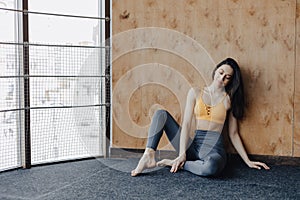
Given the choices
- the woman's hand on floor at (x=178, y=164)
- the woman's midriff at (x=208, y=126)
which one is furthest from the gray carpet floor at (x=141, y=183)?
the woman's midriff at (x=208, y=126)

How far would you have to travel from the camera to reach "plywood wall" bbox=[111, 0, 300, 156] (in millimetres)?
3059

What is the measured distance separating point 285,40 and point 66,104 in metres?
1.91

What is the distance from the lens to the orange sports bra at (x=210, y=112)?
2990 millimetres

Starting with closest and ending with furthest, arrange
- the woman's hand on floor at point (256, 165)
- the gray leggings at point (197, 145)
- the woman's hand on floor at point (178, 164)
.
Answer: the gray leggings at point (197, 145)
the woman's hand on floor at point (178, 164)
the woman's hand on floor at point (256, 165)

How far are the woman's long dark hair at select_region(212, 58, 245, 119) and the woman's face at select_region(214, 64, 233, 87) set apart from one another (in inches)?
1.1

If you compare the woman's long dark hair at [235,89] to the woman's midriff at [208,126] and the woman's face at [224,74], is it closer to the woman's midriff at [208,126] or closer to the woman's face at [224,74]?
the woman's face at [224,74]

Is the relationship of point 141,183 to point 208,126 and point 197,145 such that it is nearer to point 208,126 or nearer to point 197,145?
point 197,145

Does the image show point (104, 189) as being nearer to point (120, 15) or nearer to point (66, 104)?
point (66, 104)

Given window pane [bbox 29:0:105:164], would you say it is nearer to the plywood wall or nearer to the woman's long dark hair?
the plywood wall

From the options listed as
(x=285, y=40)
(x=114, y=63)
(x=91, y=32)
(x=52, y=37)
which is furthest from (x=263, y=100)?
(x=52, y=37)

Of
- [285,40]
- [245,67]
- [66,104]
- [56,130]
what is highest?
[285,40]

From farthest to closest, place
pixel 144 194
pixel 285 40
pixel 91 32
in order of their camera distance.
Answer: pixel 91 32 < pixel 285 40 < pixel 144 194

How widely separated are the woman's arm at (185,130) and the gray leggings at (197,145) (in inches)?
1.8

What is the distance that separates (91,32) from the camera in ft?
10.9
